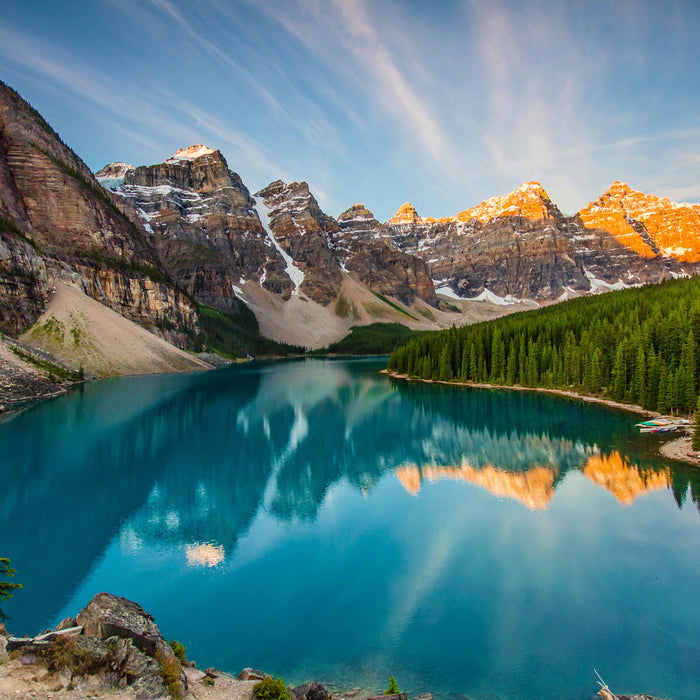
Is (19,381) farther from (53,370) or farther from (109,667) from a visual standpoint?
(109,667)

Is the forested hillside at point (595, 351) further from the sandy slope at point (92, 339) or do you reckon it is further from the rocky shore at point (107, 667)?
the sandy slope at point (92, 339)

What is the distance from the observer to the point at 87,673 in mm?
7445

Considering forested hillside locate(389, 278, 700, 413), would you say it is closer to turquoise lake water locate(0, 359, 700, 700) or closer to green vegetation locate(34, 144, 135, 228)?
turquoise lake water locate(0, 359, 700, 700)

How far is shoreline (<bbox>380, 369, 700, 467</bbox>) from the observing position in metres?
28.8

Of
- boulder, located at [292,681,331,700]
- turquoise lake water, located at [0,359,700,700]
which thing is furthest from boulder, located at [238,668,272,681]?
turquoise lake water, located at [0,359,700,700]

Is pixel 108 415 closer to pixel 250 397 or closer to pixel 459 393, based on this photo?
pixel 250 397

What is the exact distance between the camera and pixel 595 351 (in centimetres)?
5828

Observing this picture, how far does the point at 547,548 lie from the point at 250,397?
168ft

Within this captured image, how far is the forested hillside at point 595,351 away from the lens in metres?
46.1

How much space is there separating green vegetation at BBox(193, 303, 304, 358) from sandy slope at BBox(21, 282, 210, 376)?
103 feet

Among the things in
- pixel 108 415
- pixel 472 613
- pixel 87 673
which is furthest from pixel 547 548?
pixel 108 415

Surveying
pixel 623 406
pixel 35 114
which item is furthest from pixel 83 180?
pixel 623 406

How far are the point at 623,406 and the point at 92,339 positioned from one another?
82.3 metres

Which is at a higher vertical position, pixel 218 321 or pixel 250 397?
pixel 218 321
